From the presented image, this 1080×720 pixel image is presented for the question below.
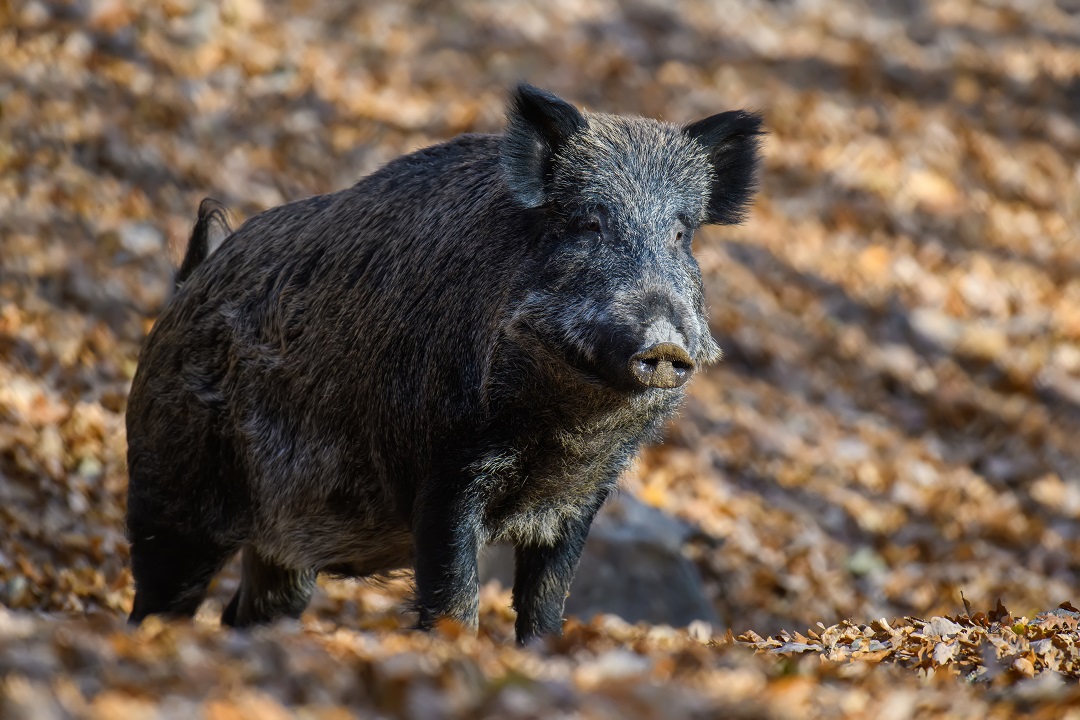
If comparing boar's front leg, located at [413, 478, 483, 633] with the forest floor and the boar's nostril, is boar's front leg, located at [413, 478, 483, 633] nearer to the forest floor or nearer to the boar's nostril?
the forest floor

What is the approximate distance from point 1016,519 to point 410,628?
21.5 ft

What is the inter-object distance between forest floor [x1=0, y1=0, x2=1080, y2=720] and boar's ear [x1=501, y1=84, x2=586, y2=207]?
5.33ft

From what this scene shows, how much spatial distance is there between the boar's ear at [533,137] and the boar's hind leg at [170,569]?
220cm

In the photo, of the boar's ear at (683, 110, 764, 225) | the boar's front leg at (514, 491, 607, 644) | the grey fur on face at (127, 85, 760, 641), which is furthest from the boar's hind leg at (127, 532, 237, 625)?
the boar's ear at (683, 110, 764, 225)

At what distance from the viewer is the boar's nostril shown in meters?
3.90

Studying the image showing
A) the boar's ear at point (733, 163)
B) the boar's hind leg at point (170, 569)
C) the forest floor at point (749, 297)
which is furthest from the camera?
the boar's hind leg at point (170, 569)

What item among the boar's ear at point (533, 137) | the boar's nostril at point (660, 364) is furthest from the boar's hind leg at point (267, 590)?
the boar's nostril at point (660, 364)

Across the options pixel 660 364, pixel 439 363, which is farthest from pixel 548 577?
pixel 660 364

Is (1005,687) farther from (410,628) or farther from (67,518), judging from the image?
(67,518)

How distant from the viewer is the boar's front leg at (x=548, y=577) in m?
4.83

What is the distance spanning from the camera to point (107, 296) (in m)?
8.27

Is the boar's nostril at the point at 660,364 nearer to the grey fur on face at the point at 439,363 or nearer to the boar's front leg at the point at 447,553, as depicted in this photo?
the grey fur on face at the point at 439,363

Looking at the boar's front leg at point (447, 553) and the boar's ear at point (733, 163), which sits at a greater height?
the boar's ear at point (733, 163)

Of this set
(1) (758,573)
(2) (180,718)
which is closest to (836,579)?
(1) (758,573)
